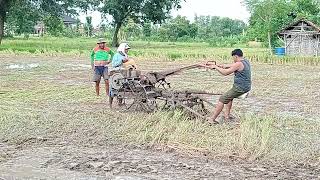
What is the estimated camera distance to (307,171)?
7.12 metres

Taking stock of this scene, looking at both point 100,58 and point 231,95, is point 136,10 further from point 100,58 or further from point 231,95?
point 231,95

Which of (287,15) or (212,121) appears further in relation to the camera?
(287,15)

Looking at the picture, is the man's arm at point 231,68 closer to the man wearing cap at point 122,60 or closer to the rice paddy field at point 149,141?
the rice paddy field at point 149,141

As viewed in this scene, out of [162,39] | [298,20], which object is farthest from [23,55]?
[162,39]

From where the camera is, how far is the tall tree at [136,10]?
177 ft

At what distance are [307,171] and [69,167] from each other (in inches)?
123

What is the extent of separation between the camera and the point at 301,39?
42.3 m

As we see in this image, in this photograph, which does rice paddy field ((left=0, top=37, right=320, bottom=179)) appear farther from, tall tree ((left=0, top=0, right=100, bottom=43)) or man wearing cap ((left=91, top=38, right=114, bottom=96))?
tall tree ((left=0, top=0, right=100, bottom=43))

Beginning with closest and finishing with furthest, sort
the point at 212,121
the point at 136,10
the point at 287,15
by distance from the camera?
the point at 212,121 → the point at 287,15 → the point at 136,10

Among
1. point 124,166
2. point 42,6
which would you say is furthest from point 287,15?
point 124,166

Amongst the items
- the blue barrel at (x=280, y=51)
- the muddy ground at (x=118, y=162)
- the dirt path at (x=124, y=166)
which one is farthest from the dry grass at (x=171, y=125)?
the blue barrel at (x=280, y=51)

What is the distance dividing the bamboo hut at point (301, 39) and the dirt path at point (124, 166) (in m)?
35.7

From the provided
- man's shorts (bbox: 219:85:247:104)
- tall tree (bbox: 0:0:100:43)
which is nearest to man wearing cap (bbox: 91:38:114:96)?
man's shorts (bbox: 219:85:247:104)

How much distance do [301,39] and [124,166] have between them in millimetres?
37127
